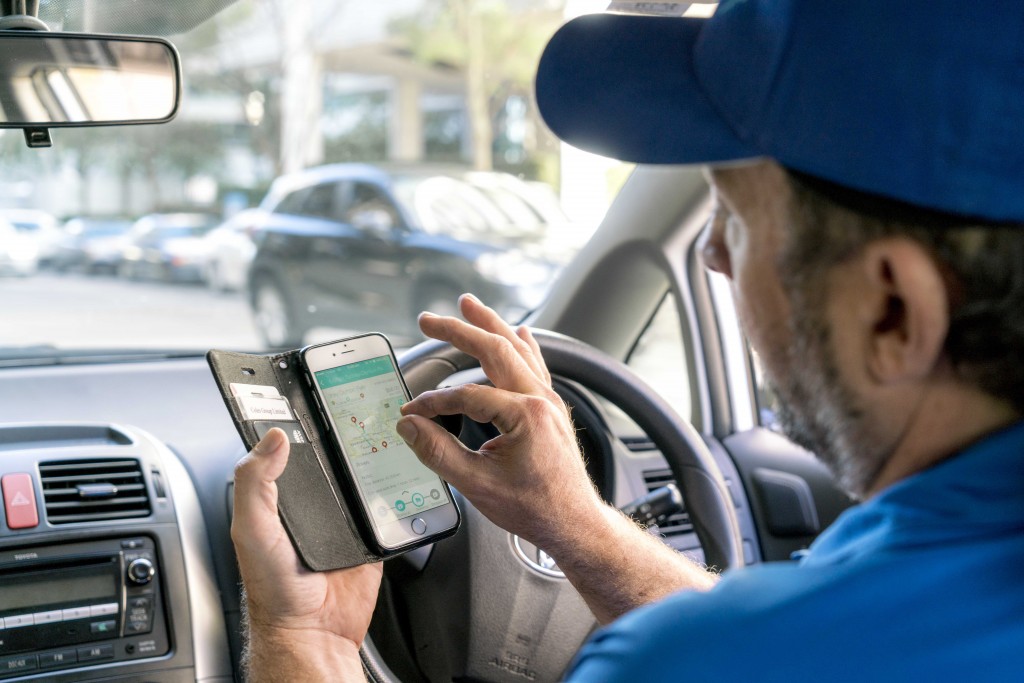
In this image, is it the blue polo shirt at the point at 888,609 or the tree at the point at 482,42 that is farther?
the tree at the point at 482,42

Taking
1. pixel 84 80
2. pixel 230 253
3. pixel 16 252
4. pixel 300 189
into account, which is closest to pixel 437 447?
pixel 84 80

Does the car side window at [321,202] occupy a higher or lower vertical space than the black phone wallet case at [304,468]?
lower

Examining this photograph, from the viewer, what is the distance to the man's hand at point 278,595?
148cm

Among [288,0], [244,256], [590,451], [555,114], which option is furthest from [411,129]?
[555,114]

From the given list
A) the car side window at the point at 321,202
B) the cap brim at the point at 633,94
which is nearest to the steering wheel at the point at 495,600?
the cap brim at the point at 633,94

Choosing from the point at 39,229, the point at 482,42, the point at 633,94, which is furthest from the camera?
the point at 482,42

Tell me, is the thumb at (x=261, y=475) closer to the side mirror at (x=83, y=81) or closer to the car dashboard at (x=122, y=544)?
the car dashboard at (x=122, y=544)

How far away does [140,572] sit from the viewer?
2094mm

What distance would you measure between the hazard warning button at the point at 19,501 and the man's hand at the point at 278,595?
0.68 meters

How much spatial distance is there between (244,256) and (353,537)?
21.6 feet

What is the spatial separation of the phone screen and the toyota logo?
0.32 metres

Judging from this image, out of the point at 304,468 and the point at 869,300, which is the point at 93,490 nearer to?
the point at 304,468

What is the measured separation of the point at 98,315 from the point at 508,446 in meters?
2.64

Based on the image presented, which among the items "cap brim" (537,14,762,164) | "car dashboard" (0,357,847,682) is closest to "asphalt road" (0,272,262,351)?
"car dashboard" (0,357,847,682)
